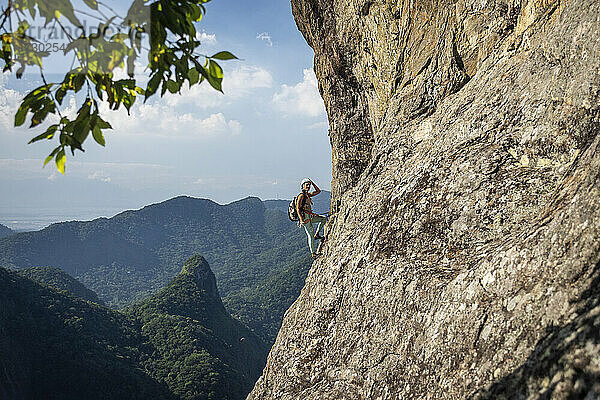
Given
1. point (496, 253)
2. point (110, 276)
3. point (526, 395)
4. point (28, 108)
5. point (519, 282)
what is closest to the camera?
point (28, 108)

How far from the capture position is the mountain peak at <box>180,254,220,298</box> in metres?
116

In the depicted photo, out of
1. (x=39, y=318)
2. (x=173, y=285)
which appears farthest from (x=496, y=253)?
(x=173, y=285)

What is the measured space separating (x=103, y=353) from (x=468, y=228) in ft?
258

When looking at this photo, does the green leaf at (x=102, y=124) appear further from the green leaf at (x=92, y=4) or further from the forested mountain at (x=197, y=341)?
the forested mountain at (x=197, y=341)

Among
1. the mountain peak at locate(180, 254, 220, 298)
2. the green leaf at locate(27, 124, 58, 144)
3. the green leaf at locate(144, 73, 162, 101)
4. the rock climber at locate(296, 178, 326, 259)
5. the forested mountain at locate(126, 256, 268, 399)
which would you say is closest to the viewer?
the green leaf at locate(27, 124, 58, 144)

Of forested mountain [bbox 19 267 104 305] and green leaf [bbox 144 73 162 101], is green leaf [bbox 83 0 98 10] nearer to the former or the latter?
green leaf [bbox 144 73 162 101]

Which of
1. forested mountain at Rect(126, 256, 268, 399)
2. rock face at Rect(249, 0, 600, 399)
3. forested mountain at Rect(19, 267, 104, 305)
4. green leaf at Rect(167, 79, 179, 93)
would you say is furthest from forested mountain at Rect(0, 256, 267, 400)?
green leaf at Rect(167, 79, 179, 93)

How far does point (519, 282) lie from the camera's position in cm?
482

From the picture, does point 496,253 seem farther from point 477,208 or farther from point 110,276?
point 110,276

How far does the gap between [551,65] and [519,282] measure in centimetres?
393

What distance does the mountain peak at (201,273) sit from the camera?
116438mm

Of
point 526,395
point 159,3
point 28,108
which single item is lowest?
point 526,395

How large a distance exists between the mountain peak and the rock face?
361ft

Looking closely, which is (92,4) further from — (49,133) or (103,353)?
(103,353)
